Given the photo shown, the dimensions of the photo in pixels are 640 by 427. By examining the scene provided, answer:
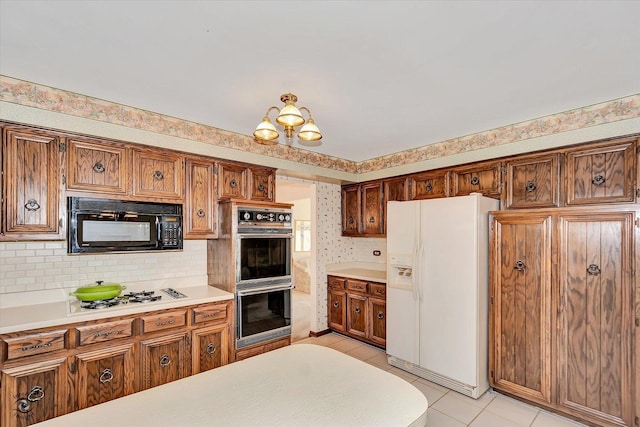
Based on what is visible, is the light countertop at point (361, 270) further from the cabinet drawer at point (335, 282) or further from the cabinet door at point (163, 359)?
the cabinet door at point (163, 359)

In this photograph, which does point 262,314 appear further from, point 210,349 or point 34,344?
point 34,344

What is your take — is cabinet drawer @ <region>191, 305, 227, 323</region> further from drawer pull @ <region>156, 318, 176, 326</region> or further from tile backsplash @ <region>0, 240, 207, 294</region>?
tile backsplash @ <region>0, 240, 207, 294</region>

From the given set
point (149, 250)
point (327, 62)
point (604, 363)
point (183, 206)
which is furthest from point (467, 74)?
point (149, 250)

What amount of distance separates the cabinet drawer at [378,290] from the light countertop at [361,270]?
0.22 feet

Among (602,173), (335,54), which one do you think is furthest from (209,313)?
(602,173)

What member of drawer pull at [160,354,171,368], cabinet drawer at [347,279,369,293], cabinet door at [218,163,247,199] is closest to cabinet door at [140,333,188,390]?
drawer pull at [160,354,171,368]

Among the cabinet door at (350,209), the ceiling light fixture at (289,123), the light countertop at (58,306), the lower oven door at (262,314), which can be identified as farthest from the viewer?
the cabinet door at (350,209)

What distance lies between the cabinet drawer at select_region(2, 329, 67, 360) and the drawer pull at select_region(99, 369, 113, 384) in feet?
1.12

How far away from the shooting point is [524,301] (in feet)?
9.17

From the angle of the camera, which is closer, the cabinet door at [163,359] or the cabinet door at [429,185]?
the cabinet door at [163,359]

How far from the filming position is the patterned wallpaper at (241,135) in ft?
7.62

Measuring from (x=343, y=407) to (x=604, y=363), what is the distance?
8.25 ft

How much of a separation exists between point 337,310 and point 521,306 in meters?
2.38

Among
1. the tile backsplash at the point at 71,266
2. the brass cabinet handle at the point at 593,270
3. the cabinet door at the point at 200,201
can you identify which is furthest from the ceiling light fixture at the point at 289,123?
the brass cabinet handle at the point at 593,270
